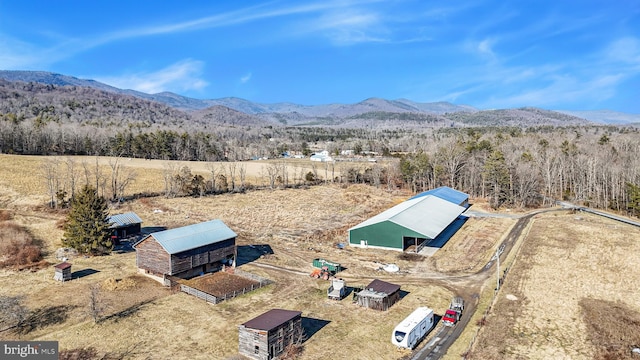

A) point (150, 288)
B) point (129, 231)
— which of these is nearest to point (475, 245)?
point (150, 288)

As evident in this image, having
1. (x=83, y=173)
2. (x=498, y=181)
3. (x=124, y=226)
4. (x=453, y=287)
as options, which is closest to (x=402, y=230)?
(x=453, y=287)

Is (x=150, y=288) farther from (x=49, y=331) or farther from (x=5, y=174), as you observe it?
(x=5, y=174)

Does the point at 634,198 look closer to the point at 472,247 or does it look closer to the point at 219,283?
the point at 472,247

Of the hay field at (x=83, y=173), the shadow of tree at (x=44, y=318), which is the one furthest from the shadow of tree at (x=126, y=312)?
the hay field at (x=83, y=173)

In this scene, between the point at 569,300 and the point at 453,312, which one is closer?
the point at 453,312

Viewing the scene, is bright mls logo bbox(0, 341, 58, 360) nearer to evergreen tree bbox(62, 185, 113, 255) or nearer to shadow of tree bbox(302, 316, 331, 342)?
shadow of tree bbox(302, 316, 331, 342)

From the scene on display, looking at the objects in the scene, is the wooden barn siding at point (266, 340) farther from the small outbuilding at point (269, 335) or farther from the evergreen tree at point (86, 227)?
the evergreen tree at point (86, 227)
